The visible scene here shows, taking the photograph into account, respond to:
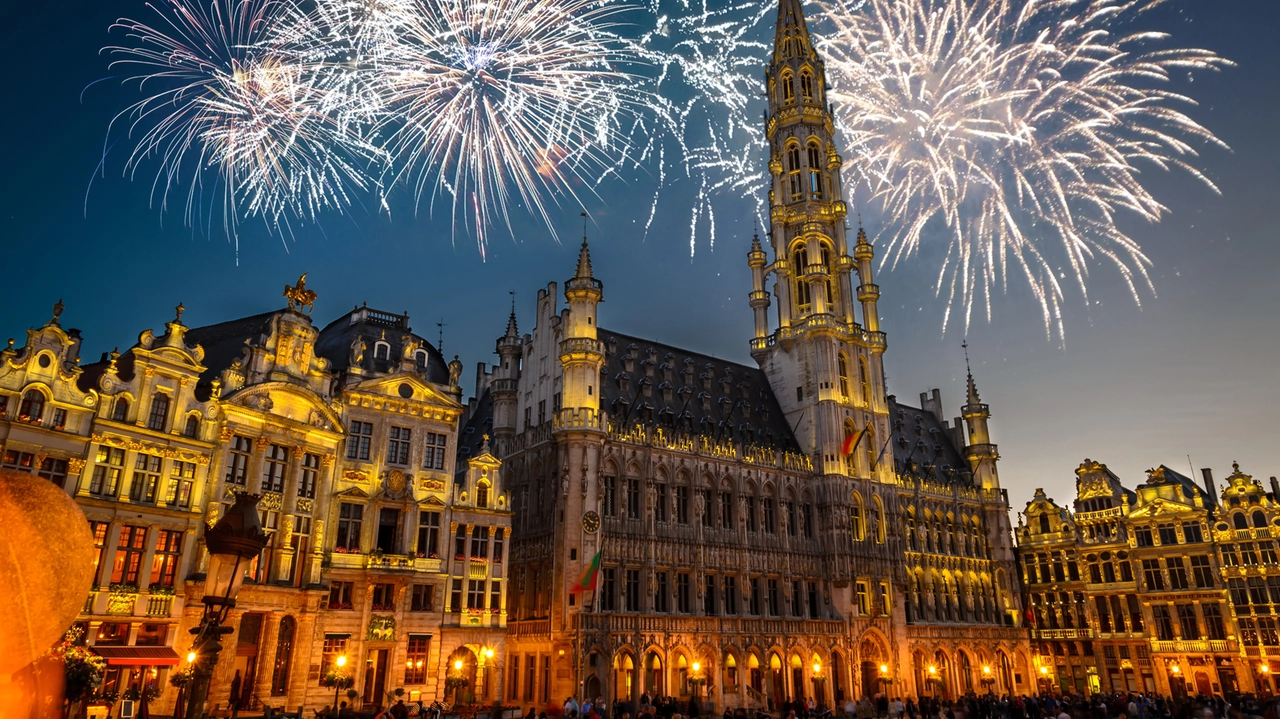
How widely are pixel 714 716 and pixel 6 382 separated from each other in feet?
127

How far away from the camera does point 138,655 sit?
1257 inches

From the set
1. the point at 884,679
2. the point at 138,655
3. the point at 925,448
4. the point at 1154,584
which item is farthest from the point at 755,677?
the point at 1154,584

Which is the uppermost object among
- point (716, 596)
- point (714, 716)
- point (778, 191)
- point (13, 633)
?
point (778, 191)

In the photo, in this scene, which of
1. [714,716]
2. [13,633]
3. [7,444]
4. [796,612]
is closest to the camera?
[13,633]

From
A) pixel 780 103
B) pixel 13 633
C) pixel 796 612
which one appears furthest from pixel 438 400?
pixel 780 103

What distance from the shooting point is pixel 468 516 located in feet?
149

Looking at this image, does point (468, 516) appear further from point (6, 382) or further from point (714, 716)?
point (6, 382)

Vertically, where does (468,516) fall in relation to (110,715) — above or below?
above

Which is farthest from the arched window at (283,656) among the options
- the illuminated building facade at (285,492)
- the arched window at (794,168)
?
the arched window at (794,168)

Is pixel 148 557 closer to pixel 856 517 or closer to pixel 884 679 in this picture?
pixel 884 679

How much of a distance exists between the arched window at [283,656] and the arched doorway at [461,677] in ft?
13.4

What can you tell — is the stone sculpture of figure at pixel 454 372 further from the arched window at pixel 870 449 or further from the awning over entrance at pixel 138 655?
the arched window at pixel 870 449

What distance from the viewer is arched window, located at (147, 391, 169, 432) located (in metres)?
35.6

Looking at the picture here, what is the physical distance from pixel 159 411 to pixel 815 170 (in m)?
57.9
